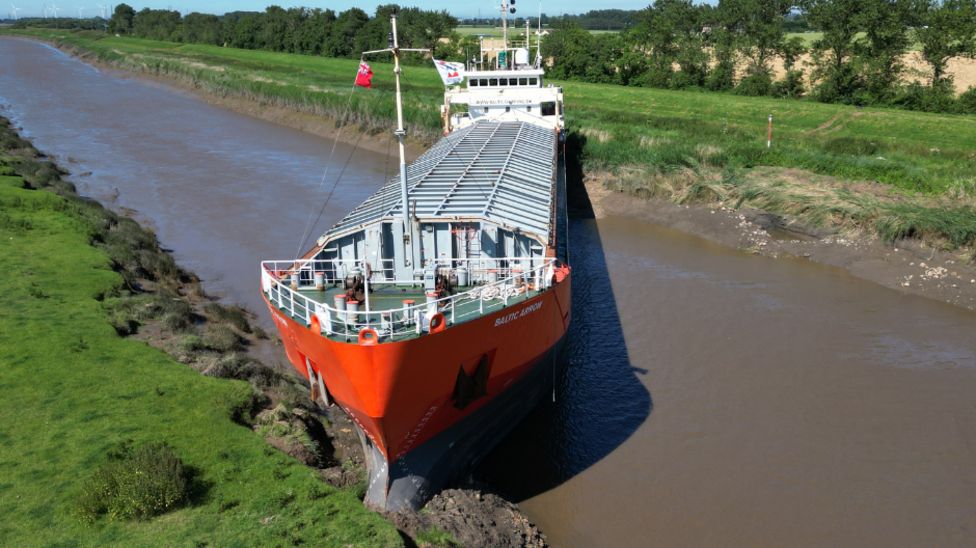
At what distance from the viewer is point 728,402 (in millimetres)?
18078

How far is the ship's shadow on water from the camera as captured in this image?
51.4 feet

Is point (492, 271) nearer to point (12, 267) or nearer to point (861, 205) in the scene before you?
point (12, 267)

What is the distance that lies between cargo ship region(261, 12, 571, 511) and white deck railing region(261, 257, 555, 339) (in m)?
0.03

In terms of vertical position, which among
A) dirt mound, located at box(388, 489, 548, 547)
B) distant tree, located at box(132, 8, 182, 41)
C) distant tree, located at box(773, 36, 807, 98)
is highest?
distant tree, located at box(132, 8, 182, 41)

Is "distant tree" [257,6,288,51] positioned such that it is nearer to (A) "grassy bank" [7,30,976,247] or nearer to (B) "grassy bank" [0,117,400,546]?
(A) "grassy bank" [7,30,976,247]

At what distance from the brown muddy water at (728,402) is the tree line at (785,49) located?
27588mm

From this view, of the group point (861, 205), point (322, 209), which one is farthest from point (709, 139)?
point (322, 209)

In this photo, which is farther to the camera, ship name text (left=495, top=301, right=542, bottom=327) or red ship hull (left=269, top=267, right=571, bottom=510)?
ship name text (left=495, top=301, right=542, bottom=327)

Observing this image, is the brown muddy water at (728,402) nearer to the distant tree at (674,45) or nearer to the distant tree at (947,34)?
the distant tree at (947,34)

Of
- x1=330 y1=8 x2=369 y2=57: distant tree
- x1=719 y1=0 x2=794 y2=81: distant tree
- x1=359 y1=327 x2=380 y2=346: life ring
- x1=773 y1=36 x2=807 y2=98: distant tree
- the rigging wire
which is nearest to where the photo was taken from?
x1=359 y1=327 x2=380 y2=346: life ring

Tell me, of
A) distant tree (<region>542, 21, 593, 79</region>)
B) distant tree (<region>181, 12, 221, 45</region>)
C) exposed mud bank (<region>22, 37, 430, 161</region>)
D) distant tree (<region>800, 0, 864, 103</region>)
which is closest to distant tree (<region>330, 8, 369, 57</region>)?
exposed mud bank (<region>22, 37, 430, 161</region>)

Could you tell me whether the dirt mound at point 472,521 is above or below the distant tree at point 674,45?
below

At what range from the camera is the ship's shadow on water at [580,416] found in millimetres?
15680

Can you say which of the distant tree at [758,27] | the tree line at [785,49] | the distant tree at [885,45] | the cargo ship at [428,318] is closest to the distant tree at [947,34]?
the tree line at [785,49]
